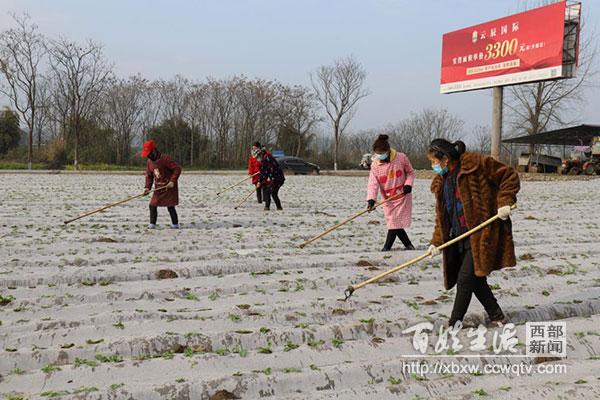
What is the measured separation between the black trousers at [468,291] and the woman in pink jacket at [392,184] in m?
2.74

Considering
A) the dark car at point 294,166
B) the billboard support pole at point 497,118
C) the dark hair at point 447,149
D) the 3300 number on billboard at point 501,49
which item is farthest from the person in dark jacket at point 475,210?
the dark car at point 294,166

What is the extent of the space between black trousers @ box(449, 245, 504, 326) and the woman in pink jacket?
274 centimetres

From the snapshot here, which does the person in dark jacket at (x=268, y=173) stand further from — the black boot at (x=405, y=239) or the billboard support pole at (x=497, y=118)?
the billboard support pole at (x=497, y=118)

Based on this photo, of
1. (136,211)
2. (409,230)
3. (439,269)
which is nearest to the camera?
(439,269)

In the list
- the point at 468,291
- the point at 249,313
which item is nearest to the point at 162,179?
the point at 249,313

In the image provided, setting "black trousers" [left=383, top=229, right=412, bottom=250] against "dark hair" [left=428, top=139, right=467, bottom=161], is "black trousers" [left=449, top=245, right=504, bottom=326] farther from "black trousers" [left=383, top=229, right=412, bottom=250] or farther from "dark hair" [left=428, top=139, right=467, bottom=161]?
"black trousers" [left=383, top=229, right=412, bottom=250]

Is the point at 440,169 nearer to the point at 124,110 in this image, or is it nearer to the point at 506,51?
the point at 506,51

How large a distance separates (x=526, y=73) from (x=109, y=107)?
3106 cm

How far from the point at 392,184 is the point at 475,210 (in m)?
3.03

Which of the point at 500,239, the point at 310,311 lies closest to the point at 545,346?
the point at 500,239

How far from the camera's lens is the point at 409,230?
28.6 ft

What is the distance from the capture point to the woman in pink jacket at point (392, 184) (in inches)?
260

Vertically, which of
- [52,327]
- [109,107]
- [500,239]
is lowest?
[52,327]

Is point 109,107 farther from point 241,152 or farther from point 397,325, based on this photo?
point 397,325
